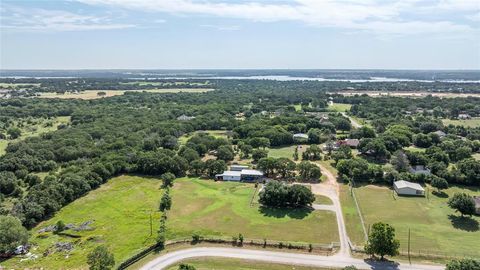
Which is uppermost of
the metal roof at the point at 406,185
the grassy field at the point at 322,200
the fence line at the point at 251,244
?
the metal roof at the point at 406,185

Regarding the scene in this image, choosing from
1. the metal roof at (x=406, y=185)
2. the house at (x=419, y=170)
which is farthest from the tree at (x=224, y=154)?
the house at (x=419, y=170)

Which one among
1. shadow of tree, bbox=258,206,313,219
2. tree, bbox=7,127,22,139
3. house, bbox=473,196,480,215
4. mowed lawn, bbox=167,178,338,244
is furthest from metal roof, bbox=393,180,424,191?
tree, bbox=7,127,22,139

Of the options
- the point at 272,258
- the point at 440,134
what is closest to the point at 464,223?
the point at 272,258

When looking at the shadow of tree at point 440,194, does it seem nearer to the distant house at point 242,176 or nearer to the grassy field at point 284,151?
the distant house at point 242,176

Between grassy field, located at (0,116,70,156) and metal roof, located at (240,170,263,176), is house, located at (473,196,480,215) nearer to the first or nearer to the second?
metal roof, located at (240,170,263,176)

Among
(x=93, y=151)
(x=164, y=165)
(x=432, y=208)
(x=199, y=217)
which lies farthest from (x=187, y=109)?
(x=432, y=208)

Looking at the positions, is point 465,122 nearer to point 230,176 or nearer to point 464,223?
point 464,223

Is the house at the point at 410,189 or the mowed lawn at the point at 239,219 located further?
the house at the point at 410,189
